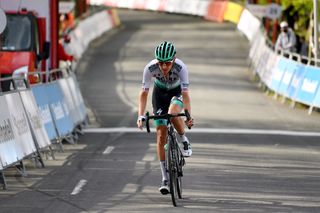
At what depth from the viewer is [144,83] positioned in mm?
13500

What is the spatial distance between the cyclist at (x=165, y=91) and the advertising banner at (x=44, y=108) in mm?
5541

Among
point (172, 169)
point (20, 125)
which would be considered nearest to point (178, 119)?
point (172, 169)

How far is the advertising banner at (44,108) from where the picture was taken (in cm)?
1901

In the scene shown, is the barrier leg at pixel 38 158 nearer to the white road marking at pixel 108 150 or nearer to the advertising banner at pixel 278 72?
the white road marking at pixel 108 150

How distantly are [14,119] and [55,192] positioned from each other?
7.67ft

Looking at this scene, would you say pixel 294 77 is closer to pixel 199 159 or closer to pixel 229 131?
pixel 229 131

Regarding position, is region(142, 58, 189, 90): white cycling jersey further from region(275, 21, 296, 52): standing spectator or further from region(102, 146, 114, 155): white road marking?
region(275, 21, 296, 52): standing spectator

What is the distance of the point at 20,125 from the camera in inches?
662

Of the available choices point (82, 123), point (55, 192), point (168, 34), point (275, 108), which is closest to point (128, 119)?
point (82, 123)

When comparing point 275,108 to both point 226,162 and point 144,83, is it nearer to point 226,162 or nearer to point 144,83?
point 226,162

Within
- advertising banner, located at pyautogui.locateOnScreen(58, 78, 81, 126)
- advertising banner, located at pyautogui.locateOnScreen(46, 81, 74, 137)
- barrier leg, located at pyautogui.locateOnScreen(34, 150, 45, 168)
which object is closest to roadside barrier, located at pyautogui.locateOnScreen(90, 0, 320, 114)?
advertising banner, located at pyautogui.locateOnScreen(58, 78, 81, 126)

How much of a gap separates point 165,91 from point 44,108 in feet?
20.3

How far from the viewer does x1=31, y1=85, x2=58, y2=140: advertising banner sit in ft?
62.4

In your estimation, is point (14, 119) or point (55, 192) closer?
point (55, 192)
